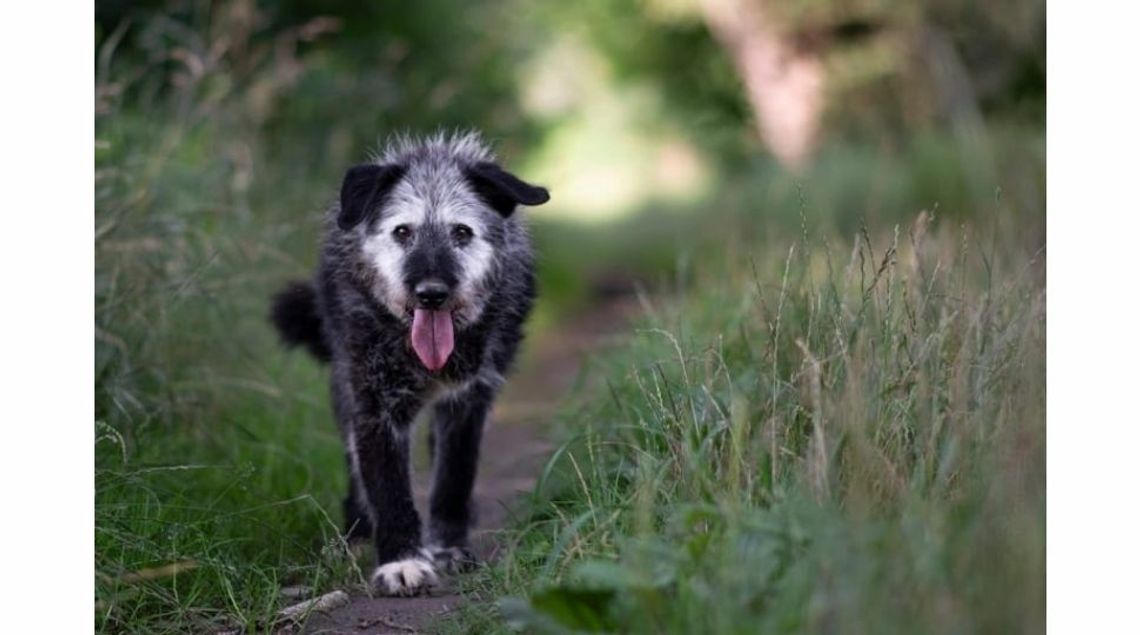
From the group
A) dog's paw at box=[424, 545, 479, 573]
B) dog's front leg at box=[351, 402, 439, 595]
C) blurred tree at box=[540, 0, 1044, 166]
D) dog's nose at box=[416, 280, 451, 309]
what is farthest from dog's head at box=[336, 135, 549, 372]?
blurred tree at box=[540, 0, 1044, 166]

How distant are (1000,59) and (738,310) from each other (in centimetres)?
1356

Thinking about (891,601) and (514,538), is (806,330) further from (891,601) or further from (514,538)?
(891,601)

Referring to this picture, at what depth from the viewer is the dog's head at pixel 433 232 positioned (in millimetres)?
5637

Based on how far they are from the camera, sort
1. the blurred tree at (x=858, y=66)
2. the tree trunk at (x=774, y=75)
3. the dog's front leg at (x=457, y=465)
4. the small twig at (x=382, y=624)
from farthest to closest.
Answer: the tree trunk at (x=774, y=75) < the blurred tree at (x=858, y=66) < the dog's front leg at (x=457, y=465) < the small twig at (x=382, y=624)

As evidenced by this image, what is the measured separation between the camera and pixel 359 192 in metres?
5.82

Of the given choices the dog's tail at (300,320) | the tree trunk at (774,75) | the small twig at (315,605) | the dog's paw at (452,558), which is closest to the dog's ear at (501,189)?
the dog's tail at (300,320)

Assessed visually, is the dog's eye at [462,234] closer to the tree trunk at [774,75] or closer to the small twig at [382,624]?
the small twig at [382,624]

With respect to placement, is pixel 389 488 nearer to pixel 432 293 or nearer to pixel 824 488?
pixel 432 293

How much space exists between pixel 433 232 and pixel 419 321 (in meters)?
0.39

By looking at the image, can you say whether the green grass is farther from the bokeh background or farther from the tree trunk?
the tree trunk

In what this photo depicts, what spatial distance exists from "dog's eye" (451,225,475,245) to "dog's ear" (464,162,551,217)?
0.23m

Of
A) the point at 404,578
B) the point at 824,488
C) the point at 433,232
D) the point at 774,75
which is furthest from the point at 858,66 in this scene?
the point at 824,488

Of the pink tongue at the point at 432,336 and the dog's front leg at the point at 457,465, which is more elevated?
the pink tongue at the point at 432,336

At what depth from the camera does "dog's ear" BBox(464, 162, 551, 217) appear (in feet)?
19.2
